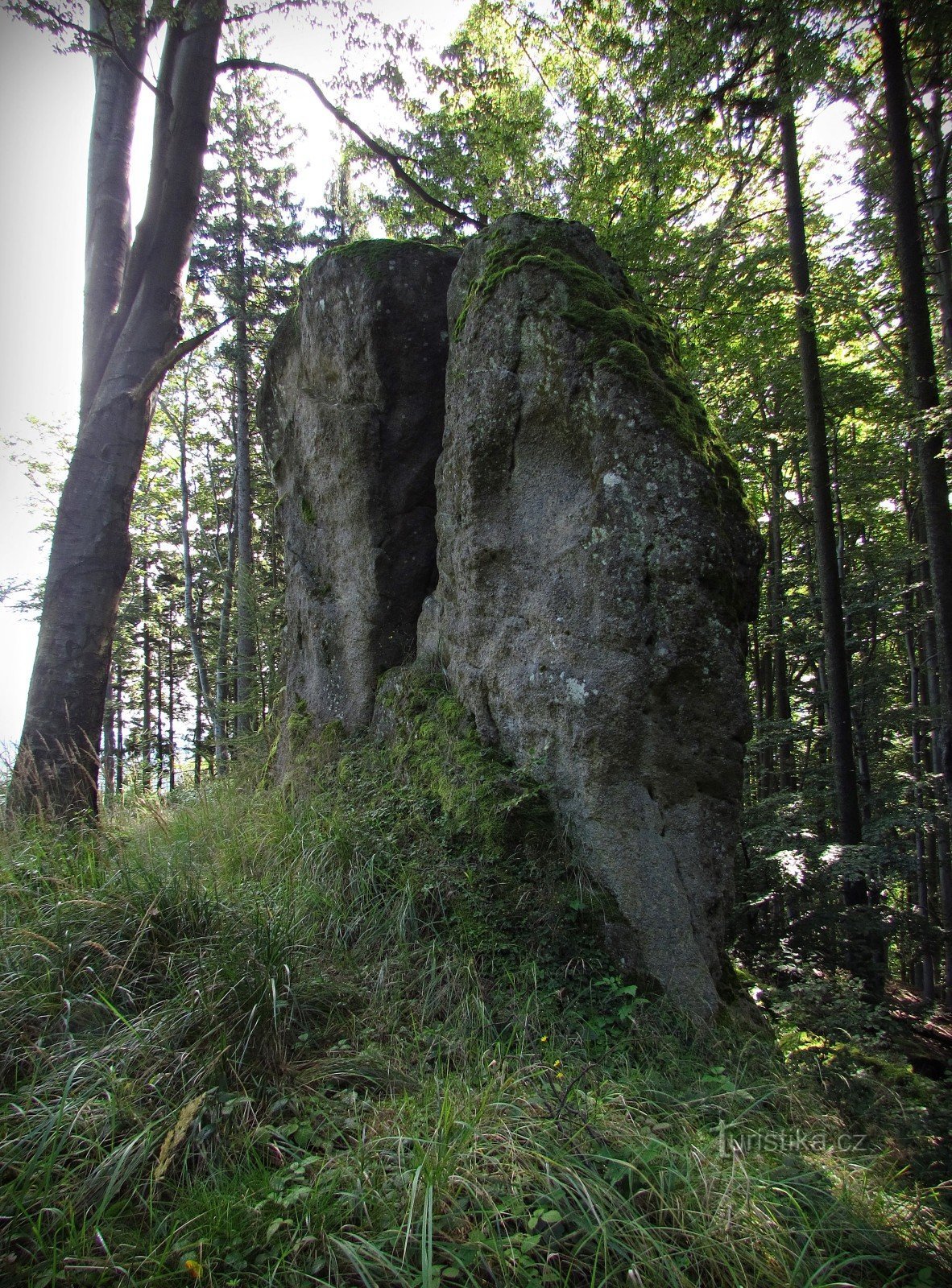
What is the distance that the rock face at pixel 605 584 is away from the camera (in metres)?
4.20

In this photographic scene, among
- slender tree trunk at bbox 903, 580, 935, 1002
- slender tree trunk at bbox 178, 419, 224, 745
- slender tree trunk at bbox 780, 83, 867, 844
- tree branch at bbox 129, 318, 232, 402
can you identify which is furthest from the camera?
slender tree trunk at bbox 178, 419, 224, 745

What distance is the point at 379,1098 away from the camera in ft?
8.23

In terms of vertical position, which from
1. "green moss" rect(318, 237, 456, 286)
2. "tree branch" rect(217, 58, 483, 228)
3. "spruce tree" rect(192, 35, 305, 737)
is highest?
"spruce tree" rect(192, 35, 305, 737)

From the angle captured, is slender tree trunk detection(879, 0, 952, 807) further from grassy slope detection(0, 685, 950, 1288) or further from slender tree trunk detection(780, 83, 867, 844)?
grassy slope detection(0, 685, 950, 1288)

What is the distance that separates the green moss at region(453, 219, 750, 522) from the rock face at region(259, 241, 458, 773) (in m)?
0.90

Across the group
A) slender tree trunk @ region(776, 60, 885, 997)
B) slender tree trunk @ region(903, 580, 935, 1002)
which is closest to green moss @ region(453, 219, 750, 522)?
slender tree trunk @ region(776, 60, 885, 997)

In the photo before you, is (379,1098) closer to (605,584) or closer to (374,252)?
(605,584)

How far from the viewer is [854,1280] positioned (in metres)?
1.99

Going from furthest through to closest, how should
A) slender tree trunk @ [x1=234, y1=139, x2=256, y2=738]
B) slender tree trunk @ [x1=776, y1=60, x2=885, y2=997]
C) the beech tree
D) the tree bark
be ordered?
the tree bark → slender tree trunk @ [x1=234, y1=139, x2=256, y2=738] → slender tree trunk @ [x1=776, y1=60, x2=885, y2=997] → the beech tree

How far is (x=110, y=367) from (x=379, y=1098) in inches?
230

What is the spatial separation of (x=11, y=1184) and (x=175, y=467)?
2079cm

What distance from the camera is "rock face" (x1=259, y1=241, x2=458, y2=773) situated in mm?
6238

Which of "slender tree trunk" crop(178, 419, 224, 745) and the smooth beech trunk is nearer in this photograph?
the smooth beech trunk

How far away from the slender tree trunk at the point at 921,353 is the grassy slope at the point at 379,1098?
13.3 ft
